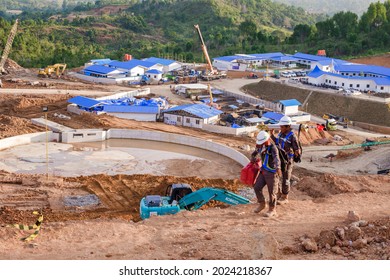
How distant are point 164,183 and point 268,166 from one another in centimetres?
738

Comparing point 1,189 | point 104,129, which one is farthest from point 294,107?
point 1,189

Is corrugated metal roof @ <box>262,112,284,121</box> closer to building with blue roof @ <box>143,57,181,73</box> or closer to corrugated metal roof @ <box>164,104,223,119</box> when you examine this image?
corrugated metal roof @ <box>164,104,223,119</box>

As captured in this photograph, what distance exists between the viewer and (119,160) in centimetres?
2031

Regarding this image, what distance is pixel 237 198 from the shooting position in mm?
9555

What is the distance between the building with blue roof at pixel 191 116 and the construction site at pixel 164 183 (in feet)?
2.74

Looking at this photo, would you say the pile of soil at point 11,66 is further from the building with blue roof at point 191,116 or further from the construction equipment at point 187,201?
the construction equipment at point 187,201

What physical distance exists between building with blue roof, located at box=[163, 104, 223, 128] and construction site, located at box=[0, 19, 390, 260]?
32.9 inches

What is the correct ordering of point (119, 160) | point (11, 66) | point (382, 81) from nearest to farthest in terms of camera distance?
1. point (119, 160)
2. point (382, 81)
3. point (11, 66)

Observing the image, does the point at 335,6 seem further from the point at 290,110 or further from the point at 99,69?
the point at 290,110

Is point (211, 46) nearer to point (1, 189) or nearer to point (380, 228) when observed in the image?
point (1, 189)

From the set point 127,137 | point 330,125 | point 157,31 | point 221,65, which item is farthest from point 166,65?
point 157,31

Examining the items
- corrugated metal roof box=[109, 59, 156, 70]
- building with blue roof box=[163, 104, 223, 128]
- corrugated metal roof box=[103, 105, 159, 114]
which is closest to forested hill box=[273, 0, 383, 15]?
corrugated metal roof box=[109, 59, 156, 70]

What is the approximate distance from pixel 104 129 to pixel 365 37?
1367 inches

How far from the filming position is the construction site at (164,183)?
260 inches
